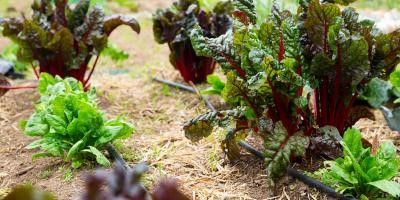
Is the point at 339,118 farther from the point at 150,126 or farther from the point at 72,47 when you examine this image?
the point at 72,47

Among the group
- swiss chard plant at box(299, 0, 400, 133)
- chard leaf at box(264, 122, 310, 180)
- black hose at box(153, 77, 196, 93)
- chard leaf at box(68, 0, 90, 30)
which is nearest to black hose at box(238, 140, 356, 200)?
chard leaf at box(264, 122, 310, 180)

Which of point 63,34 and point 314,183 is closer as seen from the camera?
point 314,183

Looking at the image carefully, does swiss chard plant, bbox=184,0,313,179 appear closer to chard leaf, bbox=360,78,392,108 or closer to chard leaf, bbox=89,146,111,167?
chard leaf, bbox=89,146,111,167

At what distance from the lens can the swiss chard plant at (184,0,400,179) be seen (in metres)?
2.33

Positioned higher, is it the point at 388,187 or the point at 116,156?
the point at 388,187

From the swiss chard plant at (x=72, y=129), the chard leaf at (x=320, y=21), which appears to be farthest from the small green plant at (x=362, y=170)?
the swiss chard plant at (x=72, y=129)

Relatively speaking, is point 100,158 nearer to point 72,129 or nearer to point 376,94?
point 72,129

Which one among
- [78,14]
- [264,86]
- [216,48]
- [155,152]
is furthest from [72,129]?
[78,14]

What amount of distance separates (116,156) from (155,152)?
0.81 ft

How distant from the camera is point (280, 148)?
230 cm

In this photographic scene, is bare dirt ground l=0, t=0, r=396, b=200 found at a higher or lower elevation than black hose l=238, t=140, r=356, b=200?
lower

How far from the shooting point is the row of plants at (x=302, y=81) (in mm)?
2266

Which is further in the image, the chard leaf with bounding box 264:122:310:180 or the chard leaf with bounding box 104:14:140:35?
the chard leaf with bounding box 104:14:140:35

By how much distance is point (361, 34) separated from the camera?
8.23 ft
